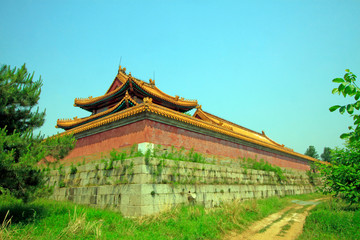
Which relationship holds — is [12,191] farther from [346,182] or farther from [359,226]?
[346,182]

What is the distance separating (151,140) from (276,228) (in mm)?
6216

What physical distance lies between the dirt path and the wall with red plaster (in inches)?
182

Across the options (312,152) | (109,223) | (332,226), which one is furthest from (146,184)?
(312,152)

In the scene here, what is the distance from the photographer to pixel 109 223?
7859 mm

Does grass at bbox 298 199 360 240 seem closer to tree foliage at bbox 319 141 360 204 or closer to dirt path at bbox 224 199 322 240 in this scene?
dirt path at bbox 224 199 322 240

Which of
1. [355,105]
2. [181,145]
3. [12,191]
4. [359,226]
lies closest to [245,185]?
[181,145]

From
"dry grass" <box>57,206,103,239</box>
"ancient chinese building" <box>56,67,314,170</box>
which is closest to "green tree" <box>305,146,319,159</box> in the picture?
"ancient chinese building" <box>56,67,314,170</box>

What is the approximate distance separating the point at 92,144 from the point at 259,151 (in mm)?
12250

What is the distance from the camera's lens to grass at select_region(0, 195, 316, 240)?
6.64 m

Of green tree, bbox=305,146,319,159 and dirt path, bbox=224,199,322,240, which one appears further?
green tree, bbox=305,146,319,159

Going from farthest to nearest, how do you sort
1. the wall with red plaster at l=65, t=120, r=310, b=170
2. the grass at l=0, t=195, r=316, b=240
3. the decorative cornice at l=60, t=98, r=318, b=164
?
the wall with red plaster at l=65, t=120, r=310, b=170 < the decorative cornice at l=60, t=98, r=318, b=164 < the grass at l=0, t=195, r=316, b=240

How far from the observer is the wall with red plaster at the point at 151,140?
1087 cm

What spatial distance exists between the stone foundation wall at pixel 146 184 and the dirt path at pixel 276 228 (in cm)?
224

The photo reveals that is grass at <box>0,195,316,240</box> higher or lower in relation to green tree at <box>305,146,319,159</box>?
lower
